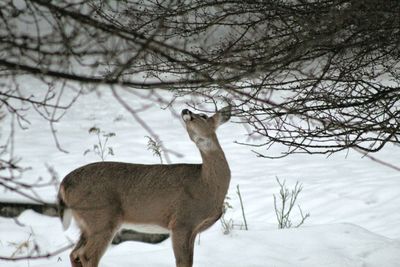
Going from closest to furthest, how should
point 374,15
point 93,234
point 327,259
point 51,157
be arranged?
1. point 374,15
2. point 93,234
3. point 327,259
4. point 51,157

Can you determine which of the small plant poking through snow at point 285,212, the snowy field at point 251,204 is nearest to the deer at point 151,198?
the snowy field at point 251,204

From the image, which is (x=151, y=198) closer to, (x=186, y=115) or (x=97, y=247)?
(x=97, y=247)

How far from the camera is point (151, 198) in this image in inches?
245

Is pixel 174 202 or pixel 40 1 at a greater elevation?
pixel 40 1

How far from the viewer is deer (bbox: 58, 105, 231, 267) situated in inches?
238

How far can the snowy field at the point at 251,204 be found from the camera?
707 centimetres

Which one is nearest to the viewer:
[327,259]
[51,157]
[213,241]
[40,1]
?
[40,1]

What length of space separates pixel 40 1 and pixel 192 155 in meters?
9.46

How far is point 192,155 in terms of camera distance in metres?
12.2

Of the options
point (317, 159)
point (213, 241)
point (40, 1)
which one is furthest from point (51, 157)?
point (40, 1)

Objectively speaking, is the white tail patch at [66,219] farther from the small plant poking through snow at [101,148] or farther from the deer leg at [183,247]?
the small plant poking through snow at [101,148]

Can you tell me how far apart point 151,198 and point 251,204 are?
13.1 feet

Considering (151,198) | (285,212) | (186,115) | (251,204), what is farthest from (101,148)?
(186,115)

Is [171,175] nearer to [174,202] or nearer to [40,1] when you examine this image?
[174,202]
